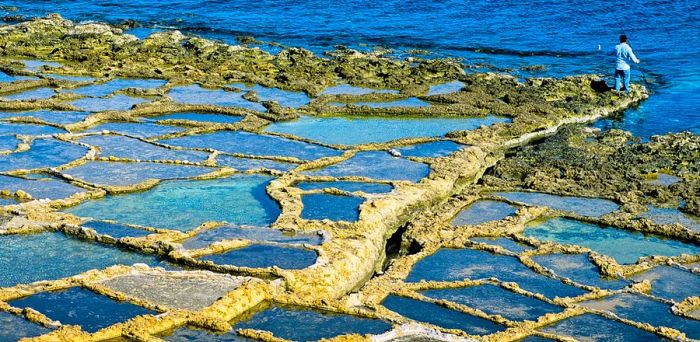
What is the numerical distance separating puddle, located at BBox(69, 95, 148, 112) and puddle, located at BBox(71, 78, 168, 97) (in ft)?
1.11

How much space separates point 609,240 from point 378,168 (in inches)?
112

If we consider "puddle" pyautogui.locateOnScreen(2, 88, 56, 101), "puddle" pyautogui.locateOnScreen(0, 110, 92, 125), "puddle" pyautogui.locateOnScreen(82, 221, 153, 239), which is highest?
"puddle" pyautogui.locateOnScreen(2, 88, 56, 101)

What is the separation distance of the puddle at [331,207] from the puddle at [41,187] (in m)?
2.37

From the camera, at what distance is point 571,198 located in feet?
33.3

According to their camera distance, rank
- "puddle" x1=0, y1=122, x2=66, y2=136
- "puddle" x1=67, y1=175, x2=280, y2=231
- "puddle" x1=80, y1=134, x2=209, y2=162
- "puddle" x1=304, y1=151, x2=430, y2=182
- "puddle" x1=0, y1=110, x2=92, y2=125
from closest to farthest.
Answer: "puddle" x1=67, y1=175, x2=280, y2=231 < "puddle" x1=304, y1=151, x2=430, y2=182 < "puddle" x1=80, y1=134, x2=209, y2=162 < "puddle" x1=0, y1=122, x2=66, y2=136 < "puddle" x1=0, y1=110, x2=92, y2=125

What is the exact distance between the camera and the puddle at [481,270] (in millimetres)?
7754

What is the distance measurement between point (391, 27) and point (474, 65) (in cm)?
603

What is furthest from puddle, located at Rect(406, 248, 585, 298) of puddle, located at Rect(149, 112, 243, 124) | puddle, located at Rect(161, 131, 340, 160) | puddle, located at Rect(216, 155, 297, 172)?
puddle, located at Rect(149, 112, 243, 124)

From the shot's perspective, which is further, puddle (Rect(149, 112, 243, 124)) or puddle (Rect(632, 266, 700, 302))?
puddle (Rect(149, 112, 243, 124))

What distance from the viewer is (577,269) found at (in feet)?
26.8

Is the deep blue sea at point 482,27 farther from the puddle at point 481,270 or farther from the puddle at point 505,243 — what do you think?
the puddle at point 481,270

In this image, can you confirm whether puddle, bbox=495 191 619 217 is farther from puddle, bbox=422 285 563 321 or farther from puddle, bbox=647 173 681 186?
puddle, bbox=422 285 563 321

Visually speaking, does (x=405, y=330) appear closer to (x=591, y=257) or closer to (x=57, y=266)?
(x=591, y=257)

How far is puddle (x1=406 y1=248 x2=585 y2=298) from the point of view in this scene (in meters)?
7.75
